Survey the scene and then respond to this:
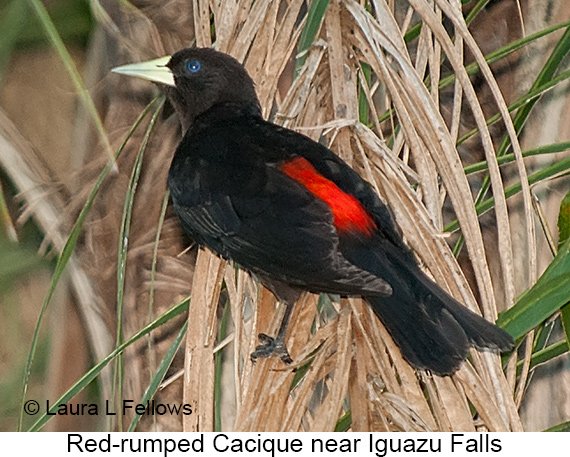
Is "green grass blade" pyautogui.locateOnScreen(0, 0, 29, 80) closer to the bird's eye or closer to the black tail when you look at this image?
the bird's eye

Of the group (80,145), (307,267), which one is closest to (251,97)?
(307,267)

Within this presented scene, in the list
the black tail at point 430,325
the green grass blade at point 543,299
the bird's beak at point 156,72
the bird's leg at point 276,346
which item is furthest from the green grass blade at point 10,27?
the green grass blade at point 543,299

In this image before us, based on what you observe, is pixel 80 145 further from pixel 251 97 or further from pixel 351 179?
pixel 351 179

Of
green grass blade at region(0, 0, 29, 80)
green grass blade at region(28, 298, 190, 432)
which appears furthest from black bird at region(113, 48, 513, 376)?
green grass blade at region(0, 0, 29, 80)

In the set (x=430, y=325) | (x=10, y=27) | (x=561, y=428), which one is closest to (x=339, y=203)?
(x=430, y=325)

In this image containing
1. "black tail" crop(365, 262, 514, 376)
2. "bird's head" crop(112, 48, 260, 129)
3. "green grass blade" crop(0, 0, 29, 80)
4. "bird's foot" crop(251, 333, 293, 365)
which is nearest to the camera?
"black tail" crop(365, 262, 514, 376)

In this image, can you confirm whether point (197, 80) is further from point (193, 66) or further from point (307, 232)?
point (307, 232)

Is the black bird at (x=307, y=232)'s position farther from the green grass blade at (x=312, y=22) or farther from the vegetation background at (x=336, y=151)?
the green grass blade at (x=312, y=22)
